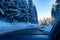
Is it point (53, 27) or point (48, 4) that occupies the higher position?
point (48, 4)

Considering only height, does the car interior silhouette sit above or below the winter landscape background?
below

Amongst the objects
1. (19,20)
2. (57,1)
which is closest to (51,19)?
(57,1)

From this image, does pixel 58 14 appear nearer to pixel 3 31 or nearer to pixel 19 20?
pixel 19 20

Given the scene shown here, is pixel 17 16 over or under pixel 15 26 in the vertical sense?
over

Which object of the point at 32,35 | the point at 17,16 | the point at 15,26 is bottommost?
the point at 32,35

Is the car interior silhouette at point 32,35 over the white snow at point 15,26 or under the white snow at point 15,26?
under

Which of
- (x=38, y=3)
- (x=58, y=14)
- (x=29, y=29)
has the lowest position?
(x=29, y=29)

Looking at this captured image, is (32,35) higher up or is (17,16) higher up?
(17,16)

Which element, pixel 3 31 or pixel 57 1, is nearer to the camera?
pixel 3 31

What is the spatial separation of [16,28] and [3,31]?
167 millimetres

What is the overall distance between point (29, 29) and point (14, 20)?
0.22m

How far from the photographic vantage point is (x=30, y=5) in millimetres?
2082

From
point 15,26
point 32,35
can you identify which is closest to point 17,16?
point 15,26

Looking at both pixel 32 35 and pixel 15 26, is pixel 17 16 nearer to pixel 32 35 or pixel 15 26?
pixel 15 26
